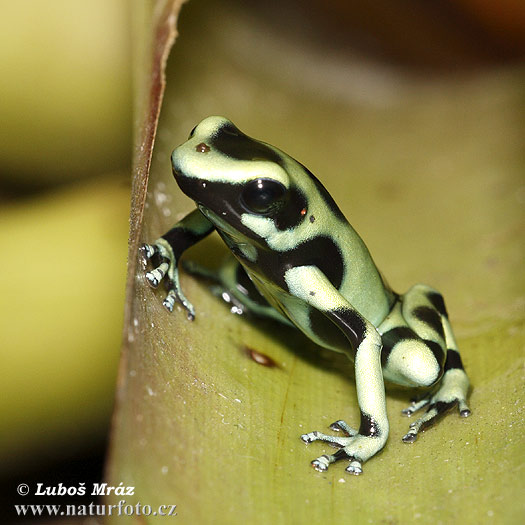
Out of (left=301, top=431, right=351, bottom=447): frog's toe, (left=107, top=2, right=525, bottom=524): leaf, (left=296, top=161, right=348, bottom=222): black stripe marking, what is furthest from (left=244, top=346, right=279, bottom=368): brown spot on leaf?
(left=296, top=161, right=348, bottom=222): black stripe marking

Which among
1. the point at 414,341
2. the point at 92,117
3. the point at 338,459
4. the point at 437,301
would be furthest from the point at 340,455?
the point at 92,117

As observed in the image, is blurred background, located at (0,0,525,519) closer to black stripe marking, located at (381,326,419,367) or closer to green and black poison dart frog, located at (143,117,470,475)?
green and black poison dart frog, located at (143,117,470,475)

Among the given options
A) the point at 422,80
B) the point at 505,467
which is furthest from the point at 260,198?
the point at 422,80

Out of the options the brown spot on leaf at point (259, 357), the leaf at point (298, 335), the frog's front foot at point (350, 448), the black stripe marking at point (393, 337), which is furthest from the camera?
the black stripe marking at point (393, 337)

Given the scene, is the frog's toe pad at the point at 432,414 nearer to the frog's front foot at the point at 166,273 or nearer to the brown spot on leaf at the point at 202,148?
the frog's front foot at the point at 166,273

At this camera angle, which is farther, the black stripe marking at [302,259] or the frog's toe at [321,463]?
the black stripe marking at [302,259]

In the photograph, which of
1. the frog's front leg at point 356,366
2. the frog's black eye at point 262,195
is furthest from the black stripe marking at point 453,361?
the frog's black eye at point 262,195

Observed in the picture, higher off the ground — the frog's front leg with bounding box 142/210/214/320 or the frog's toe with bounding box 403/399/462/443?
the frog's front leg with bounding box 142/210/214/320
